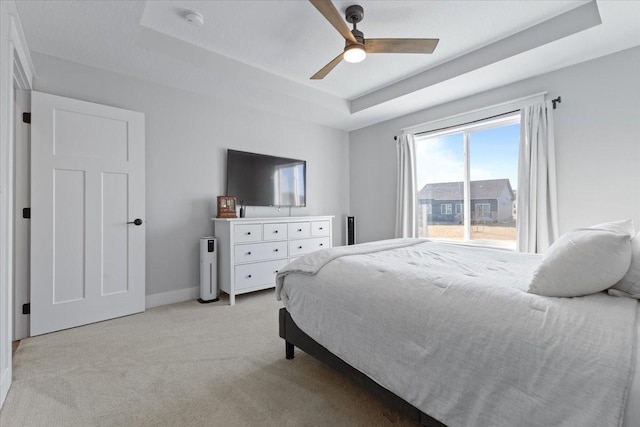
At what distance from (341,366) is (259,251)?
2.12m

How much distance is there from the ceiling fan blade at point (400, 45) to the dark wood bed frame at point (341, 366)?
87.1 inches

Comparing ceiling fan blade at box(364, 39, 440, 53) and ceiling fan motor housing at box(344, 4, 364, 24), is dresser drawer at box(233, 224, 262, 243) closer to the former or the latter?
ceiling fan blade at box(364, 39, 440, 53)

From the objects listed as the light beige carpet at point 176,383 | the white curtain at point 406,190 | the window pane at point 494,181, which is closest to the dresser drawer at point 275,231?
the light beige carpet at point 176,383

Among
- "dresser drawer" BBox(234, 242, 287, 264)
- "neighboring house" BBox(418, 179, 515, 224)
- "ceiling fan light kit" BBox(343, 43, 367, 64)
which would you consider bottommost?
"dresser drawer" BBox(234, 242, 287, 264)

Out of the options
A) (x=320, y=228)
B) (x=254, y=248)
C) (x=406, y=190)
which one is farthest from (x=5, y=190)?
(x=406, y=190)

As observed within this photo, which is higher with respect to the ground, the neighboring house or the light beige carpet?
the neighboring house

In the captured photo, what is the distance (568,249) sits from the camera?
115cm

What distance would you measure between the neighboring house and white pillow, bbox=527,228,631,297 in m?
2.66

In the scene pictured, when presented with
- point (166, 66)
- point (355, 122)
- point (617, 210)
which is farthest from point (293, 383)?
point (355, 122)

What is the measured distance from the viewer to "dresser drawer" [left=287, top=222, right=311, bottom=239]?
3.83 m

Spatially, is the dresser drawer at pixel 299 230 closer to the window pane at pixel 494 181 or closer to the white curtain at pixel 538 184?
the window pane at pixel 494 181

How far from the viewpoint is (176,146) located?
11.0 feet

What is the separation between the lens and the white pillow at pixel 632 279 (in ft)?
3.58

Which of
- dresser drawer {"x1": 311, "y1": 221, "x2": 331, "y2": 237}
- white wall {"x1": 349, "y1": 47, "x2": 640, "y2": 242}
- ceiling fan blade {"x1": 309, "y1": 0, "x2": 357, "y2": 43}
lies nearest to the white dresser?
dresser drawer {"x1": 311, "y1": 221, "x2": 331, "y2": 237}
